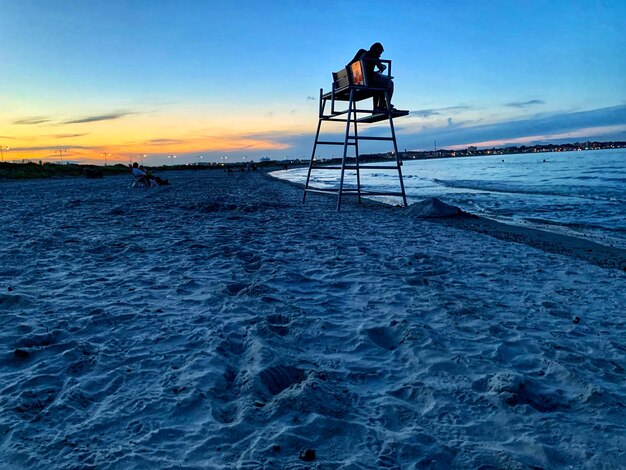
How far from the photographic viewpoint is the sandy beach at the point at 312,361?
2020 mm

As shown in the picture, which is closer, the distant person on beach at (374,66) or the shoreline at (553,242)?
the shoreline at (553,242)

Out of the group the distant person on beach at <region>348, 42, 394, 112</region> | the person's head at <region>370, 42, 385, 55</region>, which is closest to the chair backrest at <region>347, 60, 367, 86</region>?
the distant person on beach at <region>348, 42, 394, 112</region>

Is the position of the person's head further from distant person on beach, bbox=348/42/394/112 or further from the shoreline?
the shoreline

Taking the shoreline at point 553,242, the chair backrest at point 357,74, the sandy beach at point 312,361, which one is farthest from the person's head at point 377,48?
the sandy beach at point 312,361

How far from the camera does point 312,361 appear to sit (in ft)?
9.72

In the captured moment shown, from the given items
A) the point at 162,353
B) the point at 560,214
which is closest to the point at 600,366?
the point at 162,353

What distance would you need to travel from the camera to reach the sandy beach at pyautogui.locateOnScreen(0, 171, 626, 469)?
2.02m

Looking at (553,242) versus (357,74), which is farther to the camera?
(357,74)

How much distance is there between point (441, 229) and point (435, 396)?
700cm

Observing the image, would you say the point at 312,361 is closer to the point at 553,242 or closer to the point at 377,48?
the point at 553,242

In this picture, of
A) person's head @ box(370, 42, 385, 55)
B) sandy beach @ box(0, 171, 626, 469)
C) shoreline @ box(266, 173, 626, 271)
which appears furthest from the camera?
person's head @ box(370, 42, 385, 55)

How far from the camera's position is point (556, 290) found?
15.3 feet

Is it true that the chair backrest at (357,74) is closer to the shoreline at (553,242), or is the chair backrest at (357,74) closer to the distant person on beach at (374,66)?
the distant person on beach at (374,66)

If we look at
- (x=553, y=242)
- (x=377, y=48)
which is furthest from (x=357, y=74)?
(x=553, y=242)
